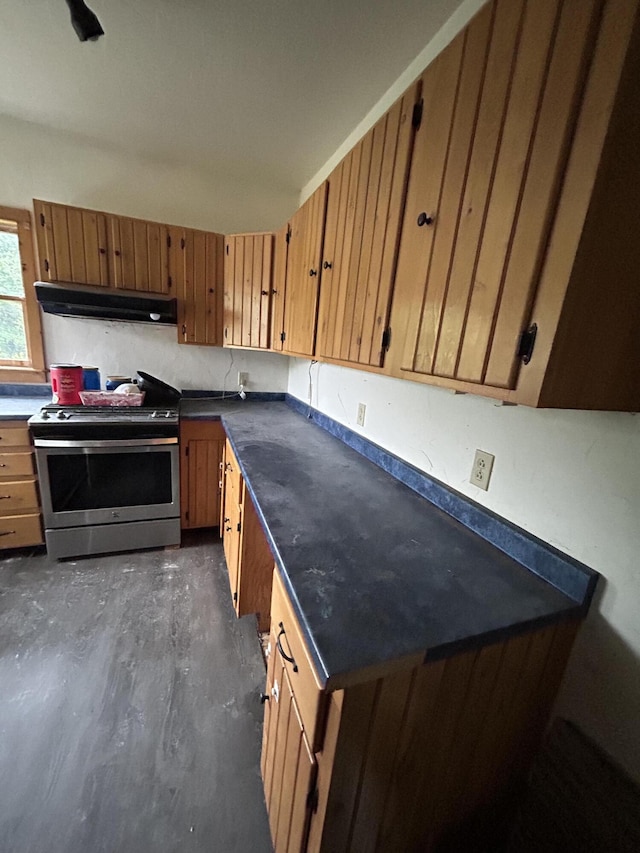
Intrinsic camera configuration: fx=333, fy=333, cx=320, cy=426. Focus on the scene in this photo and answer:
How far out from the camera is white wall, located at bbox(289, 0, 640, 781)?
0.72m

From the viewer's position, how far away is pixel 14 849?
3.07 ft

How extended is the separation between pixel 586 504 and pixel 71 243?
2899mm

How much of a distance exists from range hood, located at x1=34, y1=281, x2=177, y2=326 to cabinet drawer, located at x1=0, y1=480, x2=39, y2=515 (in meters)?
1.08

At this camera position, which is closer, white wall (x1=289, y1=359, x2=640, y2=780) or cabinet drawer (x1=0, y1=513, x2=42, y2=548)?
white wall (x1=289, y1=359, x2=640, y2=780)

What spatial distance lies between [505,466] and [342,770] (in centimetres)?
81

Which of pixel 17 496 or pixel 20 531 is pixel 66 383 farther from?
pixel 20 531

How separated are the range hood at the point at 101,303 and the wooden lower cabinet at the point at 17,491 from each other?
0.75 m

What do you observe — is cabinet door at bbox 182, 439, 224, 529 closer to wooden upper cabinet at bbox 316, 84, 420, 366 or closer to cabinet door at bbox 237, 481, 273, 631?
cabinet door at bbox 237, 481, 273, 631

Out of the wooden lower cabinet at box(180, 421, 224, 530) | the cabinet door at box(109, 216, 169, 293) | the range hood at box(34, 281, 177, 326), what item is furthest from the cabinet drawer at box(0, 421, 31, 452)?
the cabinet door at box(109, 216, 169, 293)

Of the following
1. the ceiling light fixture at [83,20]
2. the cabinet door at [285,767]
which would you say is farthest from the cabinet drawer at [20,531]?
the ceiling light fixture at [83,20]

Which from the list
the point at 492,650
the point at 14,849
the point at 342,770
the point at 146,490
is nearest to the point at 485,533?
the point at 492,650

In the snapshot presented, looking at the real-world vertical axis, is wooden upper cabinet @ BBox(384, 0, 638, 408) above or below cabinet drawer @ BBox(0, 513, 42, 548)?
above

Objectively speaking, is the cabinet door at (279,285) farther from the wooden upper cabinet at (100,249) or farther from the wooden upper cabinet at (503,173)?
the wooden upper cabinet at (503,173)

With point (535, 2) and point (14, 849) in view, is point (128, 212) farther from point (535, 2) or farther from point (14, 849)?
point (14, 849)
